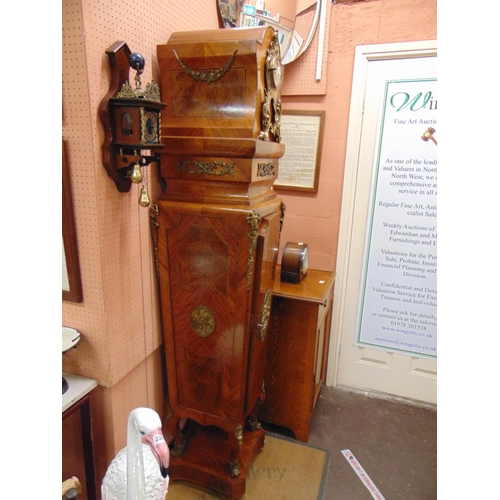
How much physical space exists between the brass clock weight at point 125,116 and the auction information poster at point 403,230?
1.50m

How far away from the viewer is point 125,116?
1146 millimetres

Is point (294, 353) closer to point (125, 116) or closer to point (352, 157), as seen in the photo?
point (352, 157)

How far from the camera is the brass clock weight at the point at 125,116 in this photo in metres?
1.13

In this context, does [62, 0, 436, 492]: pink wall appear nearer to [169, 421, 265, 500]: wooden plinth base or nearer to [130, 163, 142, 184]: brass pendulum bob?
[130, 163, 142, 184]: brass pendulum bob

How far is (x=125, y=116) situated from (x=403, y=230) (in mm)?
1726

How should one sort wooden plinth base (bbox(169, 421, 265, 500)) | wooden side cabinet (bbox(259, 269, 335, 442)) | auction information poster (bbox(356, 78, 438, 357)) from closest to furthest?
1. wooden plinth base (bbox(169, 421, 265, 500))
2. wooden side cabinet (bbox(259, 269, 335, 442))
3. auction information poster (bbox(356, 78, 438, 357))

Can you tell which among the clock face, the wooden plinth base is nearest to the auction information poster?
the wooden plinth base

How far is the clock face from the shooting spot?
1162 mm

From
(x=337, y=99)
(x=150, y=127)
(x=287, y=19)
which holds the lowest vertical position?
(x=150, y=127)

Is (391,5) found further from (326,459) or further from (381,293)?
(326,459)

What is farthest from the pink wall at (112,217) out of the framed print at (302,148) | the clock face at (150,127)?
the framed print at (302,148)

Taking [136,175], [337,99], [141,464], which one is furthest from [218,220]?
[337,99]

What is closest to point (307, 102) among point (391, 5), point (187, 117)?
point (391, 5)

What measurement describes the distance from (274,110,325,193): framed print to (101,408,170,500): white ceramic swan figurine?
171 cm
